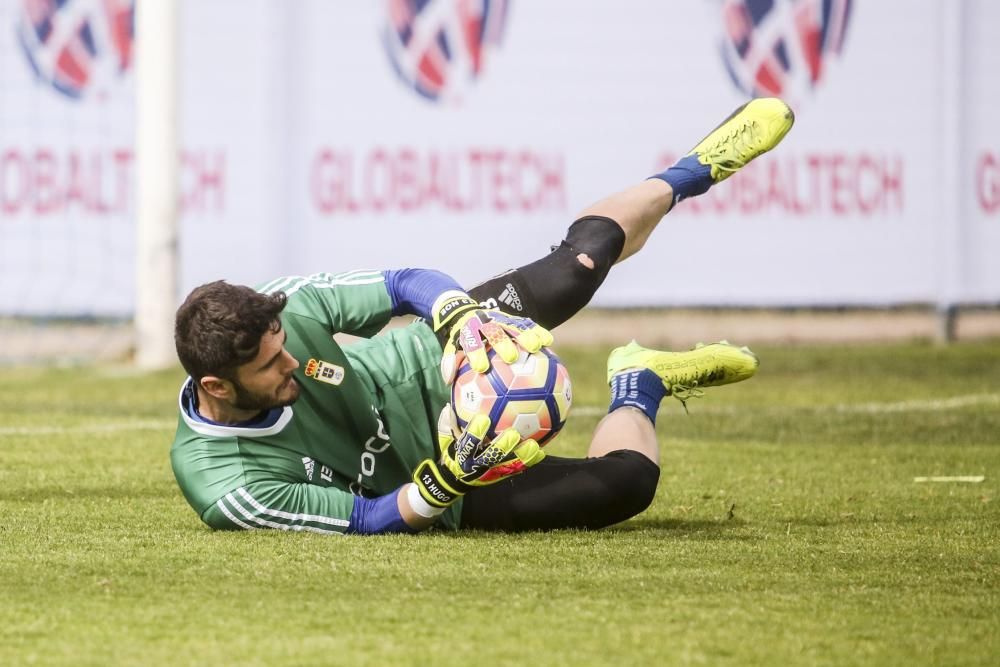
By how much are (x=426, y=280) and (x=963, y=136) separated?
8078 mm

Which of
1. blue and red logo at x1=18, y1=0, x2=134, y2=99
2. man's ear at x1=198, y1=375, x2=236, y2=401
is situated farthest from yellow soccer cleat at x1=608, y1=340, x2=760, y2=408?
blue and red logo at x1=18, y1=0, x2=134, y2=99

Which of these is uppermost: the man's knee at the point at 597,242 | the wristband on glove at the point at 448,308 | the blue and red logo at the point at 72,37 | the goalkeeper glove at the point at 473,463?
the blue and red logo at the point at 72,37

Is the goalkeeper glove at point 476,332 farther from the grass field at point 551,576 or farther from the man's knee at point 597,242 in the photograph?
the man's knee at point 597,242

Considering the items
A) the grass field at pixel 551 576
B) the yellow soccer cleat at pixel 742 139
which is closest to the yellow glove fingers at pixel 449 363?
the grass field at pixel 551 576

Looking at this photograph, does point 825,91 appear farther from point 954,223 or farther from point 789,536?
point 789,536

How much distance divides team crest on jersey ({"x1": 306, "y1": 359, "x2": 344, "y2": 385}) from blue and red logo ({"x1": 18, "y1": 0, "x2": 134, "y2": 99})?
7325 millimetres

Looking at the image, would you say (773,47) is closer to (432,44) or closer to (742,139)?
(432,44)

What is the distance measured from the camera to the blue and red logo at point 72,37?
1118 cm

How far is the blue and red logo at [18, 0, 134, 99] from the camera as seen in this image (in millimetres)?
11180

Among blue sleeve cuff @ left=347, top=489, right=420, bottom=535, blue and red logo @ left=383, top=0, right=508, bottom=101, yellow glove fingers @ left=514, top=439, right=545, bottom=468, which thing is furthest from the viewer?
blue and red logo @ left=383, top=0, right=508, bottom=101

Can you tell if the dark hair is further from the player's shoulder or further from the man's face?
the player's shoulder

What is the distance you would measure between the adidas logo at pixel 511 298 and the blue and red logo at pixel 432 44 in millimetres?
6704

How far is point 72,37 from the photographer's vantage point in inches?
440

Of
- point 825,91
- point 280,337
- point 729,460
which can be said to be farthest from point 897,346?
point 280,337
